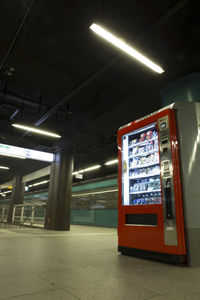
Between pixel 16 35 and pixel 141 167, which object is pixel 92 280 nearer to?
pixel 141 167

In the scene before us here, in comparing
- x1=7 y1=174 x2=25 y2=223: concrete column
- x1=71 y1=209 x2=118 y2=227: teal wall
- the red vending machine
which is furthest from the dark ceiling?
x1=7 y1=174 x2=25 y2=223: concrete column

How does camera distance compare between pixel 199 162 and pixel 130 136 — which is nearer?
pixel 199 162

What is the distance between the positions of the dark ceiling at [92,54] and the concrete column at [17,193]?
28.1ft

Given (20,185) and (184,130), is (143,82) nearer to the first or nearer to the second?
(184,130)

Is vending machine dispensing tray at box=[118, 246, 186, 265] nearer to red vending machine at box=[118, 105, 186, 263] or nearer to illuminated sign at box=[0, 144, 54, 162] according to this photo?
red vending machine at box=[118, 105, 186, 263]

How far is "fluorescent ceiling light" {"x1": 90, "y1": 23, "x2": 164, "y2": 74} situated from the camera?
11.8ft

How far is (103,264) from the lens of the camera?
2662 mm

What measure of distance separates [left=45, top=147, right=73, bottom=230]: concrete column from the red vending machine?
5933 millimetres

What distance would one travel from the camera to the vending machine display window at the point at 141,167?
3.44m

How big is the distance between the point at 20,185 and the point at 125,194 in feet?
43.4

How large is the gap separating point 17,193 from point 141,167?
13231mm

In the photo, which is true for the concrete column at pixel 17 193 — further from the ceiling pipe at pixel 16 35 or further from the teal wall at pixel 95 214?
the ceiling pipe at pixel 16 35

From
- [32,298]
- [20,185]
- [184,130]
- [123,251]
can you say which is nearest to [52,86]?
[184,130]

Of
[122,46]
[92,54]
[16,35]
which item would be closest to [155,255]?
[122,46]
